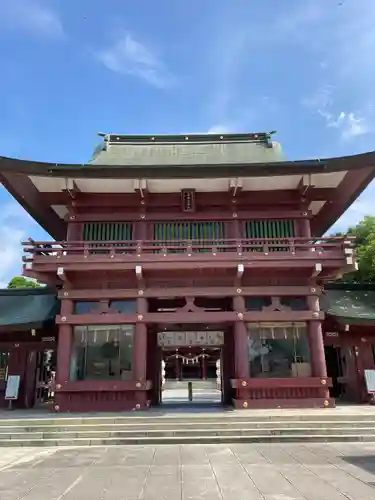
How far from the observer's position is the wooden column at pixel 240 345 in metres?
14.4

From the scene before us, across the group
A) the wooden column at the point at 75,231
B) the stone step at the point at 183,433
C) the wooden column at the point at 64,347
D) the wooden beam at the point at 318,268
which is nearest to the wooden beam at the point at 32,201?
the wooden column at the point at 75,231

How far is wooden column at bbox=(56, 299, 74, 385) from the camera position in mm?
14461

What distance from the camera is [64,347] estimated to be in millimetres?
14703

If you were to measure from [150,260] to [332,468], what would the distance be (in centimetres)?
940

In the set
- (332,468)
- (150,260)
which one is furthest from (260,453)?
(150,260)

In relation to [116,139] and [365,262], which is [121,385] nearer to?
[116,139]

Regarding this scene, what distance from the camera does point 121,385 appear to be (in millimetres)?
14328

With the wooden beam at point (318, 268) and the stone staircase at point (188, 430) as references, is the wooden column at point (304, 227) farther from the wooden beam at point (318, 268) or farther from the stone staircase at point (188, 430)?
the stone staircase at point (188, 430)

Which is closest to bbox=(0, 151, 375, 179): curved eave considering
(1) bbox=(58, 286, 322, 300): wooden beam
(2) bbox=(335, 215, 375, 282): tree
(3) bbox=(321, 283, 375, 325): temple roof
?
(1) bbox=(58, 286, 322, 300): wooden beam

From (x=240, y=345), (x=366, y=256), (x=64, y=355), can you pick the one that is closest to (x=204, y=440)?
(x=240, y=345)

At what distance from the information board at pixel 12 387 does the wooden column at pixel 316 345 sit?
1203cm

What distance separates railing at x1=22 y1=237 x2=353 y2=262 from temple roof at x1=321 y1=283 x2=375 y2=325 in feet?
9.82

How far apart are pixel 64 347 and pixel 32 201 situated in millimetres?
7141

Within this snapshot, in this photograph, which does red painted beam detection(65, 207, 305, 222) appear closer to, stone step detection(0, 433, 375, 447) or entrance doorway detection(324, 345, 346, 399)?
entrance doorway detection(324, 345, 346, 399)
